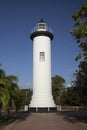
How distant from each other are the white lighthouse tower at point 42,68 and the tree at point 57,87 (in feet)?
69.7

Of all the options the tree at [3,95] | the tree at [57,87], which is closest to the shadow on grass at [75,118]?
the tree at [3,95]

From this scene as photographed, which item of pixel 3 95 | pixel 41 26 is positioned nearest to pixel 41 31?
pixel 41 26

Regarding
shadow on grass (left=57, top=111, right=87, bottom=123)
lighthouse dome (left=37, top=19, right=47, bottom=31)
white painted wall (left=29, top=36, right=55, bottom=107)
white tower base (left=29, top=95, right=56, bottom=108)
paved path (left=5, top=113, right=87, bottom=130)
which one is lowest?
paved path (left=5, top=113, right=87, bottom=130)

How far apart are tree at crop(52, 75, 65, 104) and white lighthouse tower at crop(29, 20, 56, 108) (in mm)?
21240

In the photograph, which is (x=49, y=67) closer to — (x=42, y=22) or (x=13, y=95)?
(x=42, y=22)

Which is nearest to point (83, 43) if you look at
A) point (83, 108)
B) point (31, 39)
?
point (31, 39)

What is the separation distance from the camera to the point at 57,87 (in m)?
67.6

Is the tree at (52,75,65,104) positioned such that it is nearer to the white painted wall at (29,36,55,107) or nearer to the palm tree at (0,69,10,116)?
the white painted wall at (29,36,55,107)

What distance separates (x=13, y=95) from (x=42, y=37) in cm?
1352

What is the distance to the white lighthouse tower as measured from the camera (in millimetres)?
41684

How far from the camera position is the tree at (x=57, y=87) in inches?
2558

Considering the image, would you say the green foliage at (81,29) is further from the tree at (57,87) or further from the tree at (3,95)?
the tree at (57,87)

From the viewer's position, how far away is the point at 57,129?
19.1 m

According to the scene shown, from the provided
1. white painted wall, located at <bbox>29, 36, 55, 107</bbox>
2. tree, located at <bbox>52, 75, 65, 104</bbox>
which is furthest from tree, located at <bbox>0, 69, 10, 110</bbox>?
tree, located at <bbox>52, 75, 65, 104</bbox>
